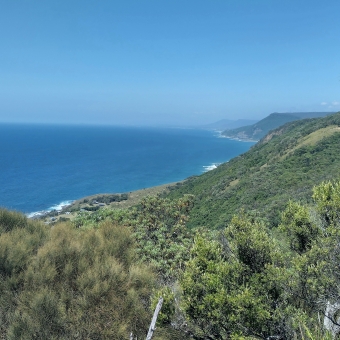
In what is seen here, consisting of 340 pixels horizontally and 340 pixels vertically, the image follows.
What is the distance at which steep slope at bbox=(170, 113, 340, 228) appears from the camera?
3559cm

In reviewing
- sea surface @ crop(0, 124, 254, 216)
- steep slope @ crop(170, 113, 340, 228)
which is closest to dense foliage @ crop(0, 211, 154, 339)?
steep slope @ crop(170, 113, 340, 228)

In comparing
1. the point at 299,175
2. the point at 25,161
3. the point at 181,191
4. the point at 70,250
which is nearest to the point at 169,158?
the point at 25,161

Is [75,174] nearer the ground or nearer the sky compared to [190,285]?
nearer the ground

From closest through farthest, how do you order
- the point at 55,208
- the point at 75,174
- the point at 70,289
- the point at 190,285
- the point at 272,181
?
the point at 190,285 < the point at 70,289 < the point at 272,181 < the point at 55,208 < the point at 75,174

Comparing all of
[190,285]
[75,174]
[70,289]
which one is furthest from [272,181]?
[75,174]

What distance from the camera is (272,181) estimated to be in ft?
147

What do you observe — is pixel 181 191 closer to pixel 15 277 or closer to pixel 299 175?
pixel 299 175

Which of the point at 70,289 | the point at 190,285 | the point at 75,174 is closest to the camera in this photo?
the point at 190,285

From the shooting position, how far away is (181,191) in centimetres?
5959

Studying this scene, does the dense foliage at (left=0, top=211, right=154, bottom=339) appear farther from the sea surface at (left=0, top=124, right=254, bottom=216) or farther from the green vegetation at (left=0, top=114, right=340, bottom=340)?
the sea surface at (left=0, top=124, right=254, bottom=216)

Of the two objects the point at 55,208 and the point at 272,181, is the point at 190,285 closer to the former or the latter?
the point at 272,181

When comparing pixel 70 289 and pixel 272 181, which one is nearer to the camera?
pixel 70 289

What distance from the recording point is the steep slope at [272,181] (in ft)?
117

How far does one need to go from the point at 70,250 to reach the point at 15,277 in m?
1.42
